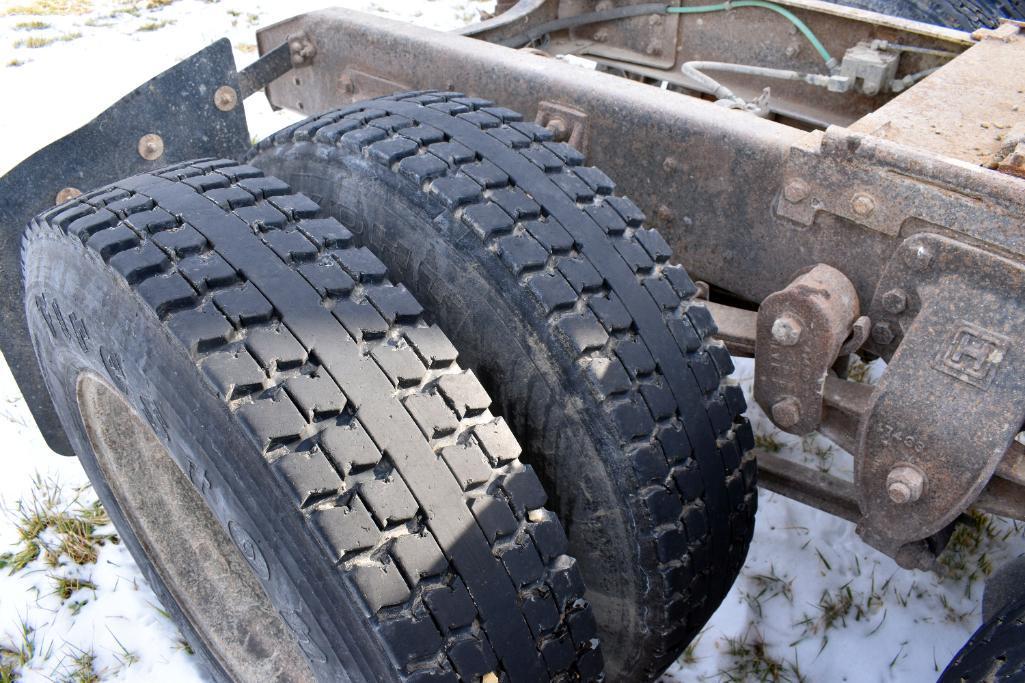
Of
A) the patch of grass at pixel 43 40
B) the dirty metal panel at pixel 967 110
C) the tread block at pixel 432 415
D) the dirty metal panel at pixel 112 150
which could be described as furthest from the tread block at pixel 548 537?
the patch of grass at pixel 43 40

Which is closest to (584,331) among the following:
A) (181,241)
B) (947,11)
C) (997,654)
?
(181,241)

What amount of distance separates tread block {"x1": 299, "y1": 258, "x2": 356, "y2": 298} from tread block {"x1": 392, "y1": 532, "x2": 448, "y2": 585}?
1.39 ft

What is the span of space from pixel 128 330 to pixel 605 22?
253 centimetres

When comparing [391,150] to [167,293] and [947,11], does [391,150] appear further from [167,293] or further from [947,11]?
[947,11]

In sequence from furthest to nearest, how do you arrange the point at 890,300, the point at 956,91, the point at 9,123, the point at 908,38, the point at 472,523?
the point at 9,123
the point at 908,38
the point at 956,91
the point at 890,300
the point at 472,523

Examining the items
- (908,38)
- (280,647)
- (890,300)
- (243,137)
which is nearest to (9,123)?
(243,137)

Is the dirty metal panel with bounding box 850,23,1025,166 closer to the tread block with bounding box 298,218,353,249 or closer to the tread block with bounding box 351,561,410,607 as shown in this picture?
the tread block with bounding box 298,218,353,249

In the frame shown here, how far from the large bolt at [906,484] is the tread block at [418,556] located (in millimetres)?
868

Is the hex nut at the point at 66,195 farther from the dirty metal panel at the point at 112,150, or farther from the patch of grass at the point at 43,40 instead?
the patch of grass at the point at 43,40

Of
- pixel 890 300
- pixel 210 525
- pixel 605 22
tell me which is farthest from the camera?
pixel 605 22

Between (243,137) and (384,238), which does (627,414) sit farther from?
(243,137)

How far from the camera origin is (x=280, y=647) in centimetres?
215

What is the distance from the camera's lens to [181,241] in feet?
5.13

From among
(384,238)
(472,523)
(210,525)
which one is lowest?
(210,525)
